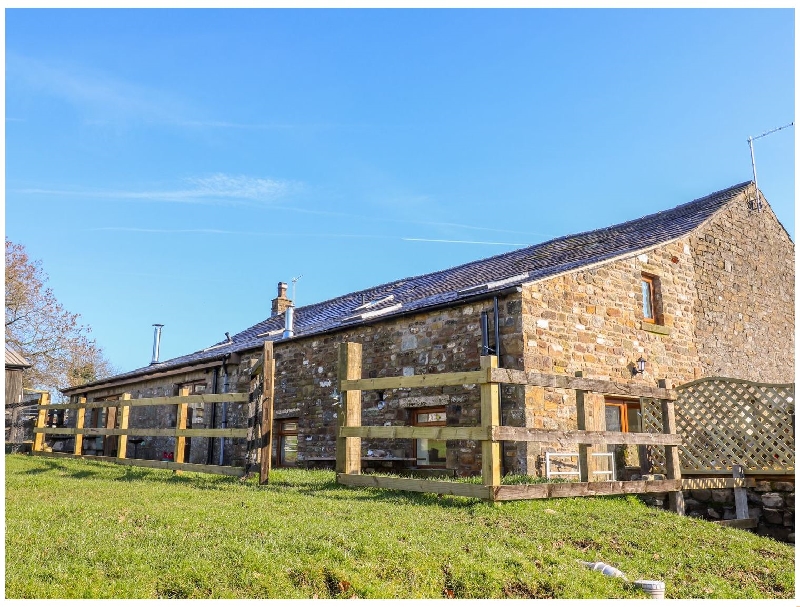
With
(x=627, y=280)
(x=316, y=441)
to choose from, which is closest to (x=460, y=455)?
(x=316, y=441)

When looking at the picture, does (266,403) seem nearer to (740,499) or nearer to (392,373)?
(392,373)

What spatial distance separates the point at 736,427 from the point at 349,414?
6.19m

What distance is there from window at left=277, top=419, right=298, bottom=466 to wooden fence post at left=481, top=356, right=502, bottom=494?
9152 millimetres

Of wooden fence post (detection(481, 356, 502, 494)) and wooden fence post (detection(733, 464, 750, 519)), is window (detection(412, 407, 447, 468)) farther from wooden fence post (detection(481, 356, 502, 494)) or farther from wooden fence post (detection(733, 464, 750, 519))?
wooden fence post (detection(481, 356, 502, 494))

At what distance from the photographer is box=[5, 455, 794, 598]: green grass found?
422 centimetres

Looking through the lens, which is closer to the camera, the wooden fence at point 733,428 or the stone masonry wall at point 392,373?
the wooden fence at point 733,428

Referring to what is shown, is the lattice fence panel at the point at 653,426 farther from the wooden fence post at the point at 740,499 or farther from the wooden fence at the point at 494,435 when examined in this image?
the wooden fence at the point at 494,435

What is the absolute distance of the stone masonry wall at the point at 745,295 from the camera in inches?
599

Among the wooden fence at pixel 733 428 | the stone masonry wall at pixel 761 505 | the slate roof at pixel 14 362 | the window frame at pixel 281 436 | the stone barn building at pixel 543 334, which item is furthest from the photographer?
the slate roof at pixel 14 362

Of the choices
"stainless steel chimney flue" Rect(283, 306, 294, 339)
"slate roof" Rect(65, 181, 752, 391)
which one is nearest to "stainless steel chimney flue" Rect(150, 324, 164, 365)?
"slate roof" Rect(65, 181, 752, 391)

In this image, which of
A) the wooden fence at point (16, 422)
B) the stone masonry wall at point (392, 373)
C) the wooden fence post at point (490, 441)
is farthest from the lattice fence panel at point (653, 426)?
the wooden fence at point (16, 422)

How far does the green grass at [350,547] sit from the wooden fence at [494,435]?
22 cm

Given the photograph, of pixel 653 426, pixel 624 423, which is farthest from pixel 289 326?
pixel 653 426

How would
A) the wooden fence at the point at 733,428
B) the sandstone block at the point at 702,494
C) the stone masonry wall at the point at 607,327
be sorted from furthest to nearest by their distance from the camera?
1. the stone masonry wall at the point at 607,327
2. the wooden fence at the point at 733,428
3. the sandstone block at the point at 702,494
